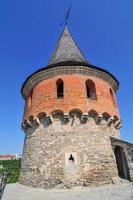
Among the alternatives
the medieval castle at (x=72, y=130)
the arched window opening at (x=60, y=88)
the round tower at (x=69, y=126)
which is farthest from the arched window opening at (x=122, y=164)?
the arched window opening at (x=60, y=88)

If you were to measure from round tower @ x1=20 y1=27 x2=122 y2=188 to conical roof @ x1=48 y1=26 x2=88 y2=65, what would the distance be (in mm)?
1540

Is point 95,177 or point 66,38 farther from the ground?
point 66,38

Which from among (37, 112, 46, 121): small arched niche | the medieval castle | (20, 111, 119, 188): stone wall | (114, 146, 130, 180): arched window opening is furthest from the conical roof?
(114, 146, 130, 180): arched window opening

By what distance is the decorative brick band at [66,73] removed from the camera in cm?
1126

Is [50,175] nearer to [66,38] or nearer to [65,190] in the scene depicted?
[65,190]

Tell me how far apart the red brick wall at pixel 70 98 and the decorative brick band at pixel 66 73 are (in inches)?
9.7

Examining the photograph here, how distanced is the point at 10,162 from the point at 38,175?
31361 millimetres

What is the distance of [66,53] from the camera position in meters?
13.4

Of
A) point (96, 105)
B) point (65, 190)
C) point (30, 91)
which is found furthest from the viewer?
point (30, 91)

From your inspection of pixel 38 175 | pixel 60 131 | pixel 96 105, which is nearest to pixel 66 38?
pixel 96 105

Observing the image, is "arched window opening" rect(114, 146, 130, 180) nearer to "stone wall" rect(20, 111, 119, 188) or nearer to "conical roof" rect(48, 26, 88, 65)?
"stone wall" rect(20, 111, 119, 188)

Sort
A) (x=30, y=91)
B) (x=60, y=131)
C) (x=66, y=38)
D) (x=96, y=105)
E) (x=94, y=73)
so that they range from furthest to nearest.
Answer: (x=66, y=38) → (x=30, y=91) → (x=94, y=73) → (x=96, y=105) → (x=60, y=131)

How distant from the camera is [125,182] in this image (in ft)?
29.6

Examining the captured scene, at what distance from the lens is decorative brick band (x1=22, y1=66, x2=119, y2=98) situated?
36.9 feet
